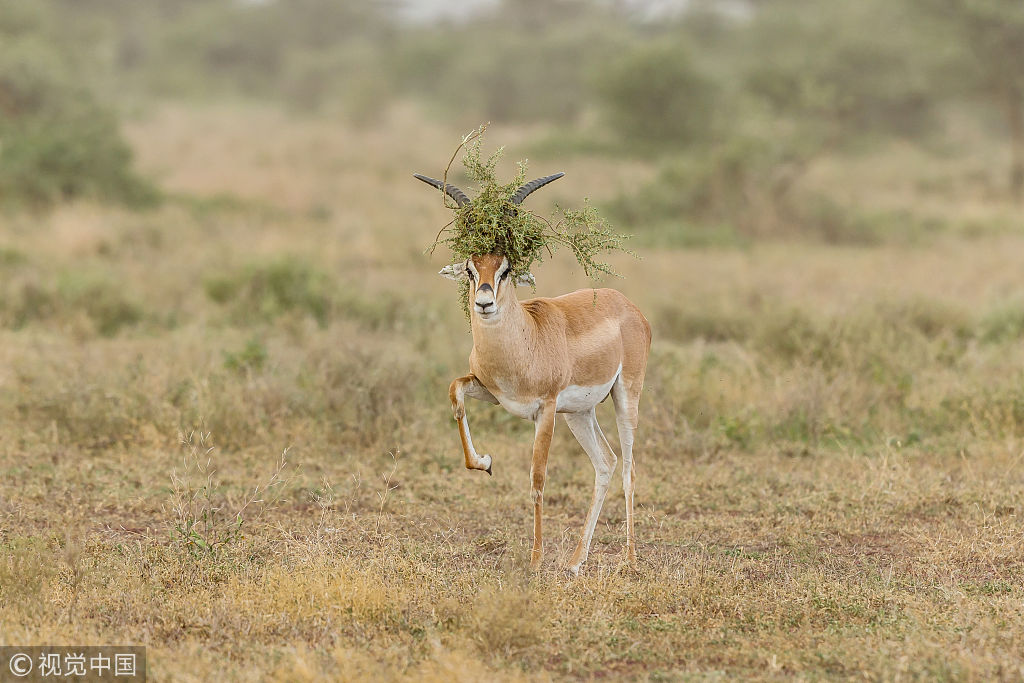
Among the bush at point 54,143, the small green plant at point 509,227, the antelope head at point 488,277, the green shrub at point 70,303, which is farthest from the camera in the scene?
the bush at point 54,143

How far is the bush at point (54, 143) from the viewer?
17297 mm

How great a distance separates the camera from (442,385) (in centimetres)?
973

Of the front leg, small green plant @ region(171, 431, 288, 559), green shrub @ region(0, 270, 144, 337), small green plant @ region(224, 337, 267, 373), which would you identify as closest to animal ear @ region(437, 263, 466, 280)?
the front leg

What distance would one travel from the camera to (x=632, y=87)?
2739 centimetres

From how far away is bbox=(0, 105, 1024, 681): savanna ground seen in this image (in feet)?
16.8

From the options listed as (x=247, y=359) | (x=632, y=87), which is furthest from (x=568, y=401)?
(x=632, y=87)

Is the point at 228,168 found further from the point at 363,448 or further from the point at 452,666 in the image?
the point at 452,666

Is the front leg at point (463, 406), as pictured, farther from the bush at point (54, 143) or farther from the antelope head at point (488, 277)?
the bush at point (54, 143)

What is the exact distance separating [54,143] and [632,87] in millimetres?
14374

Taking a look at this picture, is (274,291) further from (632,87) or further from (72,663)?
(632,87)

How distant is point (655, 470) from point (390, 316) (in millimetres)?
5013

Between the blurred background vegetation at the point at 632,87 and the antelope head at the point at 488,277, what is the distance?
12.3 meters

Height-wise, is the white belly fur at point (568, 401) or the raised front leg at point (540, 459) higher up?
the white belly fur at point (568, 401)

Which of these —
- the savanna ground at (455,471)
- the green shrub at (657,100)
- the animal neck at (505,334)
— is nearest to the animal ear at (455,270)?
the animal neck at (505,334)
